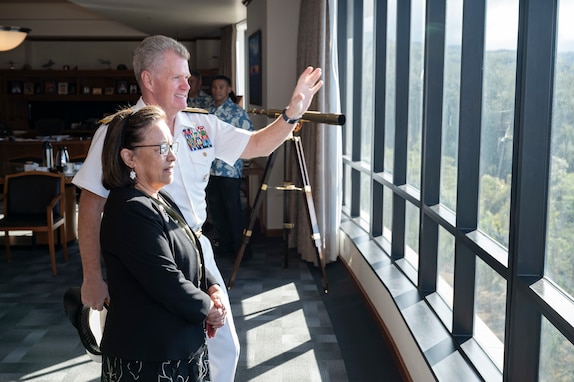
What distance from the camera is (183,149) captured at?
2531 mm

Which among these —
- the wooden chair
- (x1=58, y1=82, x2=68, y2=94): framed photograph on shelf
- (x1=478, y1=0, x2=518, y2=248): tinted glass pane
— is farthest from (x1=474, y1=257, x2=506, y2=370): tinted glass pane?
(x1=58, y1=82, x2=68, y2=94): framed photograph on shelf

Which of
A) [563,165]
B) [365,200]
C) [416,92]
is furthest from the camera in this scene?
[365,200]

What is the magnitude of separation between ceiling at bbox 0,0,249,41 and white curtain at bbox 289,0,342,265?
4570 mm

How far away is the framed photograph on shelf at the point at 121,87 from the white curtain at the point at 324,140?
856 centimetres

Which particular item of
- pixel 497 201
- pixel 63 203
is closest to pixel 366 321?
pixel 497 201

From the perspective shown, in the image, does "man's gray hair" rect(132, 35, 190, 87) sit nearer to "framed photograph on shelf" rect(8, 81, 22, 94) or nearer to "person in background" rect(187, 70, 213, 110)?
"person in background" rect(187, 70, 213, 110)

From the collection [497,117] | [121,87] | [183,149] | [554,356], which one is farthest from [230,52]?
[554,356]

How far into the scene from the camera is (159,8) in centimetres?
955

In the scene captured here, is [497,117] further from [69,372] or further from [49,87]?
[49,87]

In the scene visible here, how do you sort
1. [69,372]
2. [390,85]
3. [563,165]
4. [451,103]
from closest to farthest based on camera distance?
[563,165], [451,103], [69,372], [390,85]

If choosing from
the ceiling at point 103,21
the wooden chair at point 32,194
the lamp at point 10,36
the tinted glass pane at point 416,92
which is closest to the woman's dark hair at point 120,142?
the tinted glass pane at point 416,92

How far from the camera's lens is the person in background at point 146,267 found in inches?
72.7

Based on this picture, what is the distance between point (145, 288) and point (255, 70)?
659cm

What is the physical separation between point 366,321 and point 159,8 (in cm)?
648
